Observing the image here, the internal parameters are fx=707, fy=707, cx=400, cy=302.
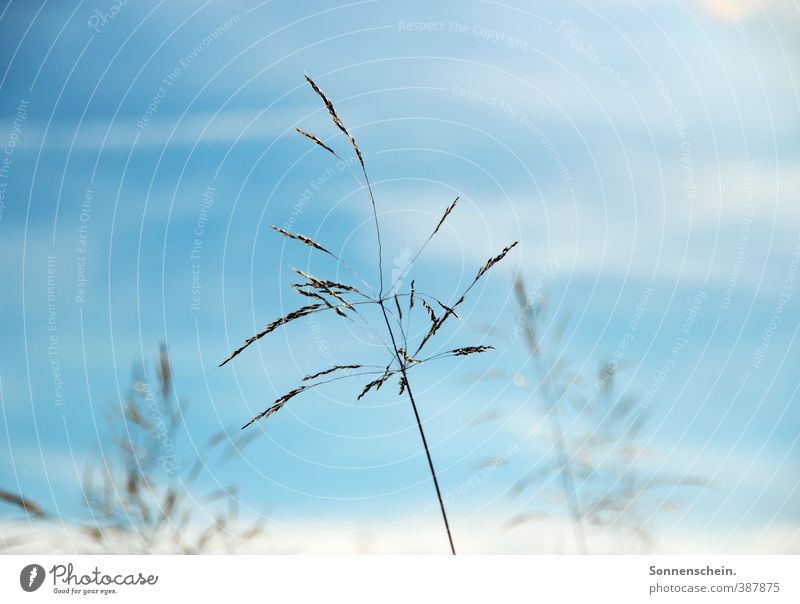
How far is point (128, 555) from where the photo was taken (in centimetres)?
234

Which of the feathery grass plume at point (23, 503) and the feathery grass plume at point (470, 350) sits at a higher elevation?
the feathery grass plume at point (470, 350)

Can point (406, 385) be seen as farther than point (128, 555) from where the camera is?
No

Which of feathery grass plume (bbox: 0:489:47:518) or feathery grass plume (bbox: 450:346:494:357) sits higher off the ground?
feathery grass plume (bbox: 450:346:494:357)

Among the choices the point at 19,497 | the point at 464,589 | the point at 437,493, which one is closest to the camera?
the point at 437,493

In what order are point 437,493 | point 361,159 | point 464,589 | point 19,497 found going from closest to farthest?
point 437,493
point 361,159
point 19,497
point 464,589

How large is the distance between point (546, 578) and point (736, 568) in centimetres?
67

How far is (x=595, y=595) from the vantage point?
2328mm

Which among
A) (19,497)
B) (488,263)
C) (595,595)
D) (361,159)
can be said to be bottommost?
(595,595)

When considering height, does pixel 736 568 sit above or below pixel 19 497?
below

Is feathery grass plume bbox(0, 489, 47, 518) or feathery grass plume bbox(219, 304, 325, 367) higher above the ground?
feathery grass plume bbox(219, 304, 325, 367)

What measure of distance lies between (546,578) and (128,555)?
4.54 ft

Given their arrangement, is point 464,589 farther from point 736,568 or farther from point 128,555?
point 128,555

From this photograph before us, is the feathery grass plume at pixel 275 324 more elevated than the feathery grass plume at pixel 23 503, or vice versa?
the feathery grass plume at pixel 275 324

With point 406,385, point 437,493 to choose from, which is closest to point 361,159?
point 406,385
